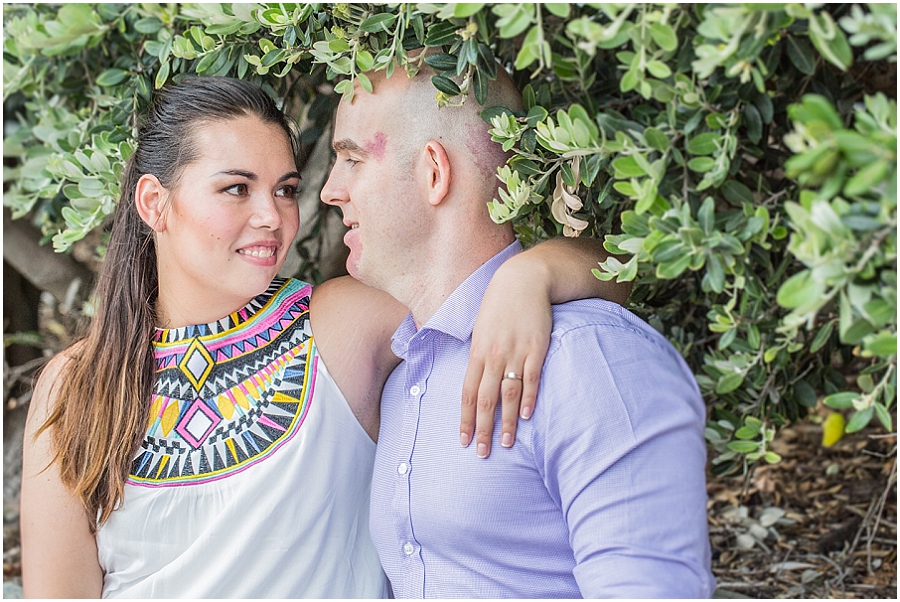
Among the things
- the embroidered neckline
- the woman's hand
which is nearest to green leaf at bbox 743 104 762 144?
the woman's hand

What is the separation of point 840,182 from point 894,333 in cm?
25

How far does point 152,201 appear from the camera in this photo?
6.54ft

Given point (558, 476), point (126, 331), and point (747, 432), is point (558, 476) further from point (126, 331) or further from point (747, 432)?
point (126, 331)

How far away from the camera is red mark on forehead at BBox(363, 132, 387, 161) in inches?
69.7

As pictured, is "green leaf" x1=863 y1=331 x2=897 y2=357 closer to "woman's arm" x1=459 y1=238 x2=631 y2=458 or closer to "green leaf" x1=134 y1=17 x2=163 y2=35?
"woman's arm" x1=459 y1=238 x2=631 y2=458

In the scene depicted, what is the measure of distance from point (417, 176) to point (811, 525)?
2316 millimetres

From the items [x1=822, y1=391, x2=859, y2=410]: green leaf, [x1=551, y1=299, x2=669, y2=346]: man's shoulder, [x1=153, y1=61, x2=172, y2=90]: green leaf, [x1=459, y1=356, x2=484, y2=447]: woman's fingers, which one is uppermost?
[x1=153, y1=61, x2=172, y2=90]: green leaf

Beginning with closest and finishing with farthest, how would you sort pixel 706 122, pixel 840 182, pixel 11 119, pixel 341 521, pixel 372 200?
pixel 840 182 → pixel 706 122 → pixel 372 200 → pixel 341 521 → pixel 11 119

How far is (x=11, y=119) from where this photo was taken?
123 inches

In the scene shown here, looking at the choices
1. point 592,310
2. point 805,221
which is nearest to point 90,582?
point 592,310

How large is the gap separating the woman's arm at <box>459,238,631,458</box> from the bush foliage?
0.09 meters

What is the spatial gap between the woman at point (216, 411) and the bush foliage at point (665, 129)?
26 centimetres

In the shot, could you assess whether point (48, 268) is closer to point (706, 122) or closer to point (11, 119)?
point (11, 119)

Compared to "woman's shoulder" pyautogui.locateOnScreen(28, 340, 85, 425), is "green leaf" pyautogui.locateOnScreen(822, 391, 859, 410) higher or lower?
lower
